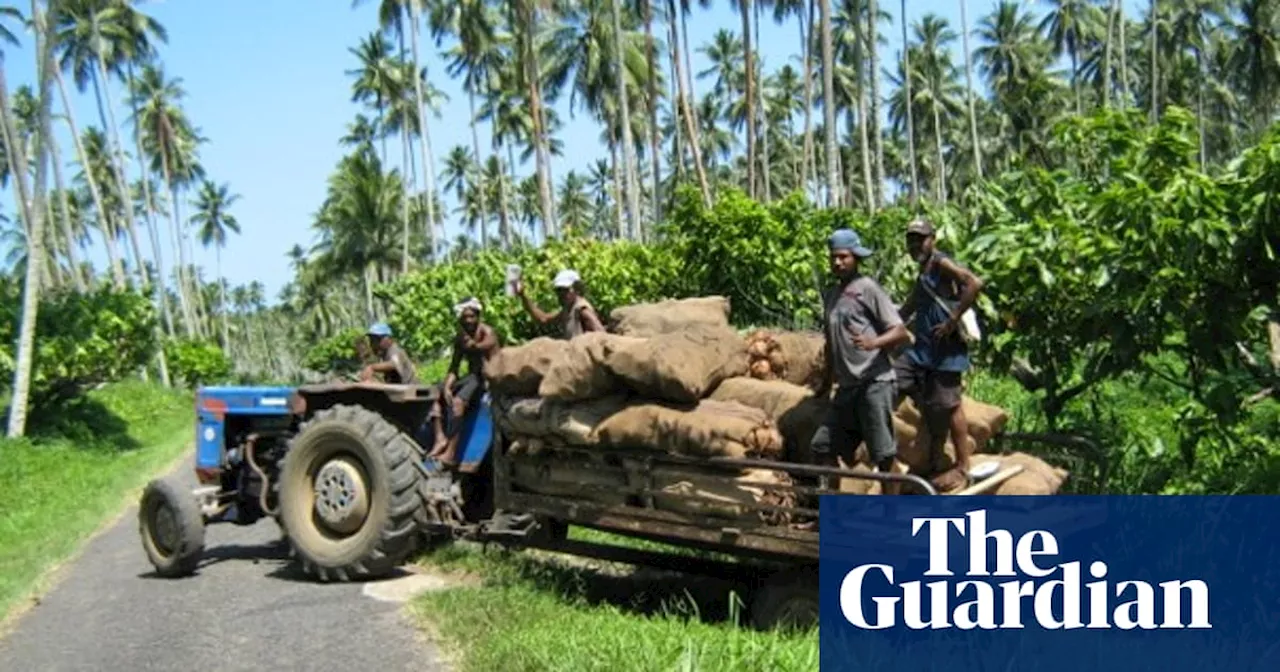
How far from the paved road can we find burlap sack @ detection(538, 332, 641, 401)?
163 centimetres

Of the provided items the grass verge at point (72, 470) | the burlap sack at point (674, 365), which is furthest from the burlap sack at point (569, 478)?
the grass verge at point (72, 470)

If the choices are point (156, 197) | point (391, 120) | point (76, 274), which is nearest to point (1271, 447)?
point (76, 274)

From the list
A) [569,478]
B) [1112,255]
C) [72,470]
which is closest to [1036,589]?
[1112,255]

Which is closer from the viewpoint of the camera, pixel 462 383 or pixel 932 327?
pixel 932 327

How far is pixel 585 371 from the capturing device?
7254 mm

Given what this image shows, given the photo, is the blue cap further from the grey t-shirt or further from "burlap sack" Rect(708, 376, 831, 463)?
"burlap sack" Rect(708, 376, 831, 463)

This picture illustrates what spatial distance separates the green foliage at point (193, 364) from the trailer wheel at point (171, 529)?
43.1m

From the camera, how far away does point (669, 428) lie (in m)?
6.87

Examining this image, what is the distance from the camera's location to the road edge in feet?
29.1

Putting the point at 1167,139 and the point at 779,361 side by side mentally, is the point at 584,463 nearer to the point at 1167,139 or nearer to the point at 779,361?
the point at 779,361

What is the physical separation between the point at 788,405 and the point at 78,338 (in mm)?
22358

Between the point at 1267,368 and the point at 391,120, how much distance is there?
5576cm

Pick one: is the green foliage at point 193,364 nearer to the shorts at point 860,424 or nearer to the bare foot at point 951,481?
the shorts at point 860,424

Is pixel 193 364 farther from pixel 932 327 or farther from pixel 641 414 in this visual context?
pixel 932 327
